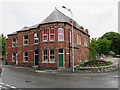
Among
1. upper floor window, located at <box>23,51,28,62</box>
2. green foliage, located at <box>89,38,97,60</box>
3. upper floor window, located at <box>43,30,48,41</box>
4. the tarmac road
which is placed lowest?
the tarmac road

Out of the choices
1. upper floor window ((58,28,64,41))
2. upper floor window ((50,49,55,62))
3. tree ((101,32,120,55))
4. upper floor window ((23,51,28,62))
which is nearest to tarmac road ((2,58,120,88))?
upper floor window ((50,49,55,62))

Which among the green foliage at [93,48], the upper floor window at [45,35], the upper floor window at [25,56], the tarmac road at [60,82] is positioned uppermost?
the upper floor window at [45,35]

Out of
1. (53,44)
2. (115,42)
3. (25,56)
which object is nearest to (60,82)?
(53,44)

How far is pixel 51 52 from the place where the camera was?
2023cm

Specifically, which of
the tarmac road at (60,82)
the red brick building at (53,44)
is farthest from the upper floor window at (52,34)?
the tarmac road at (60,82)

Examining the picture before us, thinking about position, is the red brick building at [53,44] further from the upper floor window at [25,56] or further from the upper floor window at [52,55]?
the upper floor window at [25,56]

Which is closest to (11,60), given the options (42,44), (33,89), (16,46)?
(16,46)

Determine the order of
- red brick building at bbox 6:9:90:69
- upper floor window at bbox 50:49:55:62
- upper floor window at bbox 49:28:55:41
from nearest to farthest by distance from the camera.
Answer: red brick building at bbox 6:9:90:69, upper floor window at bbox 50:49:55:62, upper floor window at bbox 49:28:55:41

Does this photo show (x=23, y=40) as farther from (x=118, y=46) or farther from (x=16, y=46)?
(x=118, y=46)

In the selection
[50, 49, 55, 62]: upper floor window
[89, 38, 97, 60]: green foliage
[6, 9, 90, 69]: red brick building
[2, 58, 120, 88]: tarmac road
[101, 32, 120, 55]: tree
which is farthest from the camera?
[101, 32, 120, 55]: tree

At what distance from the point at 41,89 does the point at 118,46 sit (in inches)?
2481

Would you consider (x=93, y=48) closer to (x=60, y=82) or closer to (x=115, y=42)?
(x=60, y=82)

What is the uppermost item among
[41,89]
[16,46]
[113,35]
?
[113,35]

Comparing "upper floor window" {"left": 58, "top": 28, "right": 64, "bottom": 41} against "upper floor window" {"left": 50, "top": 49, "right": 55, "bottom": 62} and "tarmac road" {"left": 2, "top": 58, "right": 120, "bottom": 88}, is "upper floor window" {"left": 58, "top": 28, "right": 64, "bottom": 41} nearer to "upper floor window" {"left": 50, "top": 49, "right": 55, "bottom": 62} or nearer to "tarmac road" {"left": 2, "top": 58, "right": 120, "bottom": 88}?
"upper floor window" {"left": 50, "top": 49, "right": 55, "bottom": 62}
